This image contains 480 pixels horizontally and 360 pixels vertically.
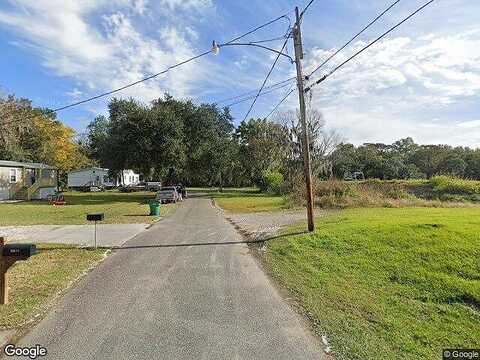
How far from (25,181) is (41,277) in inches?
1522

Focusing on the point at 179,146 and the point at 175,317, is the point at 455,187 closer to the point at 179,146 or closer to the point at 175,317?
the point at 179,146

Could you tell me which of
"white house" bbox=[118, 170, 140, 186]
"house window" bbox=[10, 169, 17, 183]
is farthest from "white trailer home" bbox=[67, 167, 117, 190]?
"house window" bbox=[10, 169, 17, 183]

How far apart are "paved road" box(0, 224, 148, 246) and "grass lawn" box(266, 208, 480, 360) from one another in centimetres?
630

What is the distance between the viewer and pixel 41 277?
30.1 ft

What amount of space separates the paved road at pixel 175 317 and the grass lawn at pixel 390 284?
59cm

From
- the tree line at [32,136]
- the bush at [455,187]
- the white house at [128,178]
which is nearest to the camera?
the bush at [455,187]

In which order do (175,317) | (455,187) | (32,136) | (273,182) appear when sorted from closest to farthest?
1. (175,317)
2. (455,187)
3. (273,182)
4. (32,136)

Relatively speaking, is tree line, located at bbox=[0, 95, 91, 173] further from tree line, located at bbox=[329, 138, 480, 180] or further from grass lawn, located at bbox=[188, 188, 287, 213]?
tree line, located at bbox=[329, 138, 480, 180]

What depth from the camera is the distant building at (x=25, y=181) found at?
40.5 metres

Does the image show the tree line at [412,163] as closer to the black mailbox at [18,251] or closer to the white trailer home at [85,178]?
the white trailer home at [85,178]

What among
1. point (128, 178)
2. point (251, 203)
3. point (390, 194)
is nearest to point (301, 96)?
point (390, 194)

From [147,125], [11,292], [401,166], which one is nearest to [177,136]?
[147,125]

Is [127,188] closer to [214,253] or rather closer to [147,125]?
[147,125]

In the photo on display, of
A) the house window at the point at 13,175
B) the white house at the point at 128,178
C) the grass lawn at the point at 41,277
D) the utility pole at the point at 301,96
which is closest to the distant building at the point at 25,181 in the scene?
the house window at the point at 13,175
